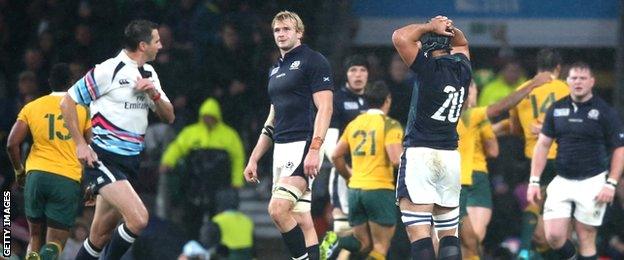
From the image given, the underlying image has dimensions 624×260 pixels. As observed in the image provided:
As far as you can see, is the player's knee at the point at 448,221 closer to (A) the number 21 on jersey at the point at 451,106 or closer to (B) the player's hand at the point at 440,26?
(A) the number 21 on jersey at the point at 451,106

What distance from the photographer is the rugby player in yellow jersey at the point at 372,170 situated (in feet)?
50.4

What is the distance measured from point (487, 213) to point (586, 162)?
136cm

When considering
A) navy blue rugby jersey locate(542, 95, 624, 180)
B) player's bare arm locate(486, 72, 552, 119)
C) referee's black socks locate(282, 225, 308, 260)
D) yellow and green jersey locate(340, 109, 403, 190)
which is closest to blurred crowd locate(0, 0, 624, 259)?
yellow and green jersey locate(340, 109, 403, 190)

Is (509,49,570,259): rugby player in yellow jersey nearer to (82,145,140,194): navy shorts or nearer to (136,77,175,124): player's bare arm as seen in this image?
(136,77,175,124): player's bare arm

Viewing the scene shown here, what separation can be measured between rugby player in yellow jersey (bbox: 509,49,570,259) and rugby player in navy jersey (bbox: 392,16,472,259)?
11.0 feet

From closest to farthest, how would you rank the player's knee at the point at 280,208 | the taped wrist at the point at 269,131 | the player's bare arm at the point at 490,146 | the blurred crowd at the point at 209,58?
the player's knee at the point at 280,208
the taped wrist at the point at 269,131
the player's bare arm at the point at 490,146
the blurred crowd at the point at 209,58

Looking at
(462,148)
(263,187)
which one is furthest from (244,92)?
(462,148)

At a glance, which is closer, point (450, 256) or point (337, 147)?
point (450, 256)

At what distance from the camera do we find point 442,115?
12547 millimetres

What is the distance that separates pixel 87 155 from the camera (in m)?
13.1

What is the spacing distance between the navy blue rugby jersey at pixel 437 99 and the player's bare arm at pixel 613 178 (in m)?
2.71

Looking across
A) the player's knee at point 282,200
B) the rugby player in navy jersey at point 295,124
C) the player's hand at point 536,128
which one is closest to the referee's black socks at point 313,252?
the rugby player in navy jersey at point 295,124

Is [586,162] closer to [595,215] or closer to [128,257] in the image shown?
[595,215]

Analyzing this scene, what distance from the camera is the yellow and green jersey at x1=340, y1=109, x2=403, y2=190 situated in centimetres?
1535
